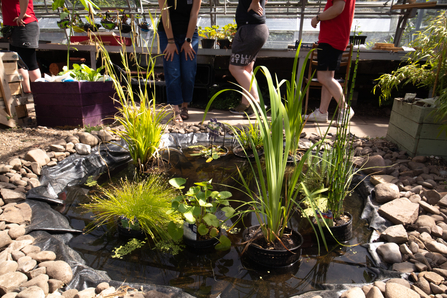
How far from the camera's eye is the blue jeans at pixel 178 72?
3172mm

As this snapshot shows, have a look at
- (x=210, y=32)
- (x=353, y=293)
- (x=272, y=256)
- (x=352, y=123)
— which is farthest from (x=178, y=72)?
(x=353, y=293)

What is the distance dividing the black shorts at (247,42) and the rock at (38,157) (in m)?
2.05

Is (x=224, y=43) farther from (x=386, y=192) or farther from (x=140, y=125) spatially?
(x=386, y=192)

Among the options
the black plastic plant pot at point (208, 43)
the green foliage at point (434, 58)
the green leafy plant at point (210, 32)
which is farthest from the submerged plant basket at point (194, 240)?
the green leafy plant at point (210, 32)

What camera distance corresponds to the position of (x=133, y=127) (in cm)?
212

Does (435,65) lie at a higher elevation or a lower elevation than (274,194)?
higher

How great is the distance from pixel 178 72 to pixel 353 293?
273 cm

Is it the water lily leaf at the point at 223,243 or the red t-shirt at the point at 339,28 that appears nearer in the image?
the water lily leaf at the point at 223,243

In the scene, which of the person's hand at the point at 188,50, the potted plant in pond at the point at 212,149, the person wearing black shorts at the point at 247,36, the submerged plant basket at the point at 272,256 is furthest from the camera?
the person's hand at the point at 188,50

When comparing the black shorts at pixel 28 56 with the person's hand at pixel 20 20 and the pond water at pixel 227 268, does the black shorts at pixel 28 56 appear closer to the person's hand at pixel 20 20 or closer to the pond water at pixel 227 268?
the person's hand at pixel 20 20

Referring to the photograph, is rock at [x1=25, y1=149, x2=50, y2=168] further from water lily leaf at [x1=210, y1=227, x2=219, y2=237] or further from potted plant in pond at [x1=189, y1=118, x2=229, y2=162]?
water lily leaf at [x1=210, y1=227, x2=219, y2=237]

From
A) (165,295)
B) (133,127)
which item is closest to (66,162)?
(133,127)

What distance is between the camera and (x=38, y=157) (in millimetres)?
2131

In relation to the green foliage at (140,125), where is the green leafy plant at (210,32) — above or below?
above
